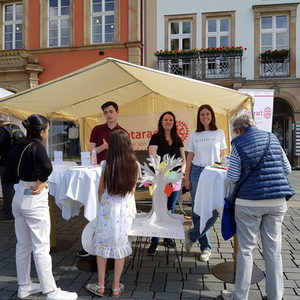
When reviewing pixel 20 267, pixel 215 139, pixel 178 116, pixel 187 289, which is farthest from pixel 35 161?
pixel 178 116

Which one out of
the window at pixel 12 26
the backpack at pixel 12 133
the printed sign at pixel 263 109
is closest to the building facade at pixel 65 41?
the window at pixel 12 26

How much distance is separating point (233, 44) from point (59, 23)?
26.7 ft

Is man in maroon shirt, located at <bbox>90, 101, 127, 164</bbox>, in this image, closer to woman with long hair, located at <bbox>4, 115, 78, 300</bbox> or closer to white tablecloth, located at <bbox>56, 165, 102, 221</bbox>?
white tablecloth, located at <bbox>56, 165, 102, 221</bbox>

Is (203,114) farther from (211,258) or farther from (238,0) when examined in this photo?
(238,0)

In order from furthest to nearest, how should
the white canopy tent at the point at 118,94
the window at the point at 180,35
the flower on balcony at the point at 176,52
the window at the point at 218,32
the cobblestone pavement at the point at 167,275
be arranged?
the window at the point at 180,35 → the window at the point at 218,32 → the flower on balcony at the point at 176,52 → the white canopy tent at the point at 118,94 → the cobblestone pavement at the point at 167,275

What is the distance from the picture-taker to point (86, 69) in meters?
4.19

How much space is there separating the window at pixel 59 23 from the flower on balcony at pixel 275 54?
893 centimetres

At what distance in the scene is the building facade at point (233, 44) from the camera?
15.0 m

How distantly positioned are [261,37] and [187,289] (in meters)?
14.5

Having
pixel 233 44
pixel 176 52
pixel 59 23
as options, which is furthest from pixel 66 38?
pixel 233 44

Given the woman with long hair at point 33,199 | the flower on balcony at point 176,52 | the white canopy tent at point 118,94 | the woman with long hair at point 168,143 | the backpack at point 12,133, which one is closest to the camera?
the woman with long hair at point 33,199

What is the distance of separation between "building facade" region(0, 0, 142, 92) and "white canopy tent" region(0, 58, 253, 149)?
26.4 feet

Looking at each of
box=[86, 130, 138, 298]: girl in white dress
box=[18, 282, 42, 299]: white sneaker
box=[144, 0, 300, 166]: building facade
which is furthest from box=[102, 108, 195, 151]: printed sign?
box=[144, 0, 300, 166]: building facade

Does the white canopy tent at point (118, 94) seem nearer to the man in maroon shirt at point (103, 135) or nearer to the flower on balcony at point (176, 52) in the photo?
the man in maroon shirt at point (103, 135)
